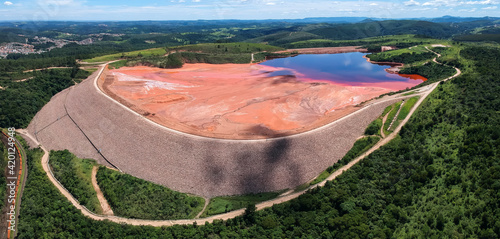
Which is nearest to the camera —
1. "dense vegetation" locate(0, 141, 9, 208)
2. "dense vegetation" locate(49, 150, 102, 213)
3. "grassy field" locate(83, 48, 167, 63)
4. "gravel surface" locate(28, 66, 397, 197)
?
"dense vegetation" locate(0, 141, 9, 208)

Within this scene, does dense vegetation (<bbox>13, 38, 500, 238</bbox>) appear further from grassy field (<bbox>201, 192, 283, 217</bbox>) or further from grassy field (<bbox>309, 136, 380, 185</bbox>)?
grassy field (<bbox>201, 192, 283, 217</bbox>)

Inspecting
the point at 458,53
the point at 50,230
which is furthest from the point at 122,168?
the point at 458,53

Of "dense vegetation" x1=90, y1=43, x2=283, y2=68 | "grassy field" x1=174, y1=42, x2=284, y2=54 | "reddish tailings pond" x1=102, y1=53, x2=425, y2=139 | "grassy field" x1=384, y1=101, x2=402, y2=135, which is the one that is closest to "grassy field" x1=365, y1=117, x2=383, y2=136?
"grassy field" x1=384, y1=101, x2=402, y2=135

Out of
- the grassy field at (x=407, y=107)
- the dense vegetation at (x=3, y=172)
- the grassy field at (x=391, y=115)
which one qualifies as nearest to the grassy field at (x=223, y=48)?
the dense vegetation at (x=3, y=172)

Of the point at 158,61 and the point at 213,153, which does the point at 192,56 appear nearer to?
the point at 158,61

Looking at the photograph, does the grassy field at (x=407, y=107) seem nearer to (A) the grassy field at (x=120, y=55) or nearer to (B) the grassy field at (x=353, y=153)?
(B) the grassy field at (x=353, y=153)

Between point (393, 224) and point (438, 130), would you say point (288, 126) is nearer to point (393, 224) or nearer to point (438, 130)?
point (438, 130)
